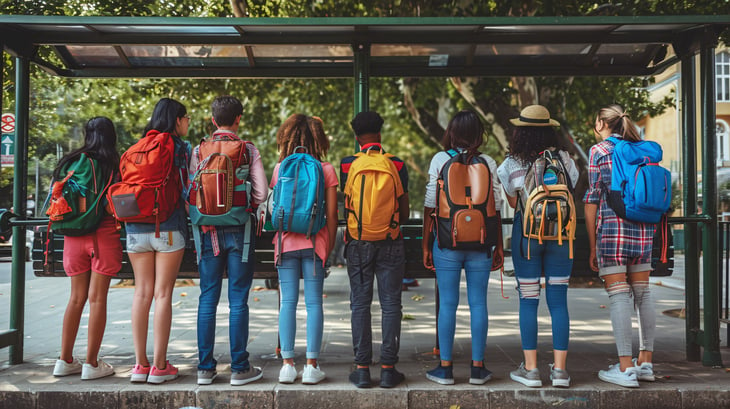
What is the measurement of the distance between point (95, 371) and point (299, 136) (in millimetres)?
2326

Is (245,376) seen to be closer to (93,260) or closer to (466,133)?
(93,260)

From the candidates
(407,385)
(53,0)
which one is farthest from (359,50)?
(53,0)

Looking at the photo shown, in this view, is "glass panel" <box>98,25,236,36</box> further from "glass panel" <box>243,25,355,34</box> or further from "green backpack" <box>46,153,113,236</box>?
"green backpack" <box>46,153,113,236</box>

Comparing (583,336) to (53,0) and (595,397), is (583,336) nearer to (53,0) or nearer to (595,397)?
(595,397)

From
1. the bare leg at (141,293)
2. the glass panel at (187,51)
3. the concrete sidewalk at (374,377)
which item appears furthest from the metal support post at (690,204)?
the bare leg at (141,293)

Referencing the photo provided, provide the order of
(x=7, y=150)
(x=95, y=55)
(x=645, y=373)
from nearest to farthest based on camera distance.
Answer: (x=645, y=373)
(x=95, y=55)
(x=7, y=150)

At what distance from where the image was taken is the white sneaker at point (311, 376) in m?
4.36

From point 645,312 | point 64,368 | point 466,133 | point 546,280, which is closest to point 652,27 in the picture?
point 466,133

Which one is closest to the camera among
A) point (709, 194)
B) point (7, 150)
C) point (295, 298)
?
point (295, 298)

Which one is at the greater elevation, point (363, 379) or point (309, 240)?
point (309, 240)

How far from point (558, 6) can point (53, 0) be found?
27.5ft

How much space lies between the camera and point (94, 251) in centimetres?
459

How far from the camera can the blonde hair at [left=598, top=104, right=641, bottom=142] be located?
4.57 metres

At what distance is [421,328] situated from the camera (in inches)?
284
